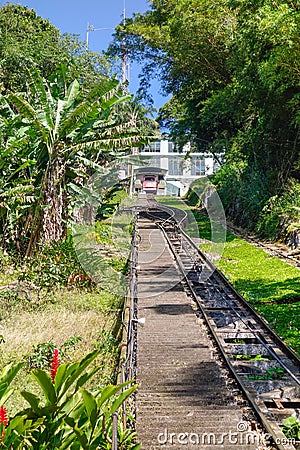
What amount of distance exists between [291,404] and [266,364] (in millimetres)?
1394

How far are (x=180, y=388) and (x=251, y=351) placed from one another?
2235 millimetres

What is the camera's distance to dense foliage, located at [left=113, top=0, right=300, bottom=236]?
650 inches

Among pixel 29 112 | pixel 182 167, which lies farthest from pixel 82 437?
pixel 182 167

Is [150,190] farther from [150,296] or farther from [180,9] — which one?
[150,296]

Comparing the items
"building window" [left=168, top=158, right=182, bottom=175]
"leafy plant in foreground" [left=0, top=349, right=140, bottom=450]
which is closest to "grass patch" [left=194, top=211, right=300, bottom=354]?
"leafy plant in foreground" [left=0, top=349, right=140, bottom=450]

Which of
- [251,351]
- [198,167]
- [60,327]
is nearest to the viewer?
[251,351]

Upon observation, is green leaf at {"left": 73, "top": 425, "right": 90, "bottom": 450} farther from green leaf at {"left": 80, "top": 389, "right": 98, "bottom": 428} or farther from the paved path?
the paved path

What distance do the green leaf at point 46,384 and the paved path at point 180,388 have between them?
7.42 feet

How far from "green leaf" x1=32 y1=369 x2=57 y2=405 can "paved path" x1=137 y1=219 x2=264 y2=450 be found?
2.26m

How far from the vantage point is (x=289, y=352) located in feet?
27.9

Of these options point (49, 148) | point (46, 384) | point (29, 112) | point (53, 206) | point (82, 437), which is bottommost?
point (82, 437)

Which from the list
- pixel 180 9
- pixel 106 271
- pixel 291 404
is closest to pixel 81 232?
pixel 106 271

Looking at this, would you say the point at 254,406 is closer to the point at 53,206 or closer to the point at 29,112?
the point at 53,206

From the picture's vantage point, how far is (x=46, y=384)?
358 cm
